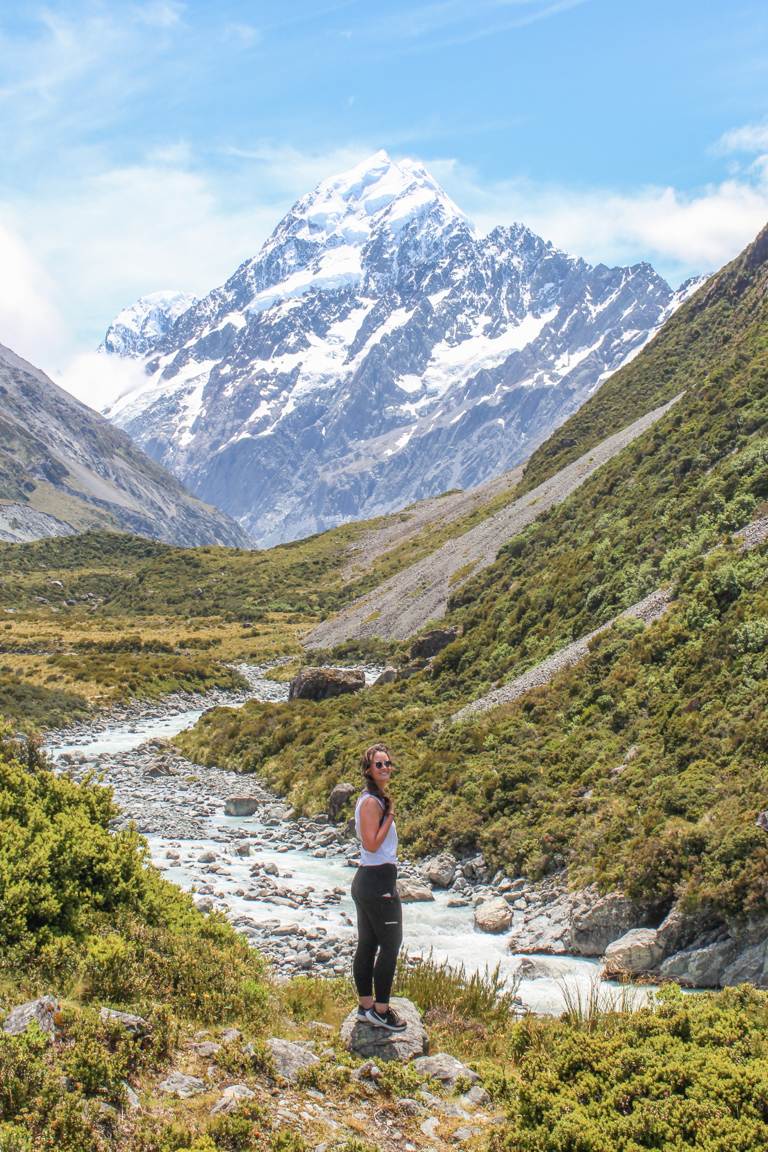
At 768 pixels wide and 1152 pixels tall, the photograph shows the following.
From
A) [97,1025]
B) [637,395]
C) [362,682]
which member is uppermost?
[637,395]

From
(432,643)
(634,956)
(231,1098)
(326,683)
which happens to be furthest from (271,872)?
(432,643)

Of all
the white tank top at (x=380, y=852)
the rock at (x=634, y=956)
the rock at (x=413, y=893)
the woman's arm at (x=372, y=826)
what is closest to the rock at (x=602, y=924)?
the rock at (x=634, y=956)

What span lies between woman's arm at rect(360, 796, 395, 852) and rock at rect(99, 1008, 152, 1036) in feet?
10.1

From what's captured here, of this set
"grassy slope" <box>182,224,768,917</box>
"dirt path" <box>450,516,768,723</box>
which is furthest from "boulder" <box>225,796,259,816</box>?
"dirt path" <box>450,516,768,723</box>

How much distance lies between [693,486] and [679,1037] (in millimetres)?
31395

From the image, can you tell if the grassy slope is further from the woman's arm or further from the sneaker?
the woman's arm

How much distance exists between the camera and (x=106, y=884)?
12297mm

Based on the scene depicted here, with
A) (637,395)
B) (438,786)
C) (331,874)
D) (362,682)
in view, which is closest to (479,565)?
(362,682)

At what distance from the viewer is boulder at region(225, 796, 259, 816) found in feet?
98.7

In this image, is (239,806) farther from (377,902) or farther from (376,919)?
(377,902)

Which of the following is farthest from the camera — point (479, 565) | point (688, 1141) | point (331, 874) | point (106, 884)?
point (479, 565)

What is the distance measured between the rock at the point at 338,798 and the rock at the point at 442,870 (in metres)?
5.83

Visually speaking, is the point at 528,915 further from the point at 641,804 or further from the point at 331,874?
the point at 331,874

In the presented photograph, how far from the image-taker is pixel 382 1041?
10.0 metres
